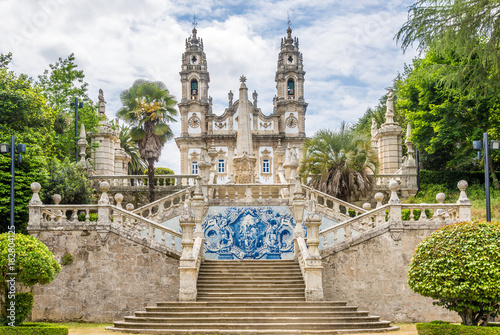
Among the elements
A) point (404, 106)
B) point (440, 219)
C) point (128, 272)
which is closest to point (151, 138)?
point (128, 272)

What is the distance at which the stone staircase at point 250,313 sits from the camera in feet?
48.0

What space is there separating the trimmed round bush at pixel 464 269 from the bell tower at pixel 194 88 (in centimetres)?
5125

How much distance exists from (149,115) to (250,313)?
14081 millimetres

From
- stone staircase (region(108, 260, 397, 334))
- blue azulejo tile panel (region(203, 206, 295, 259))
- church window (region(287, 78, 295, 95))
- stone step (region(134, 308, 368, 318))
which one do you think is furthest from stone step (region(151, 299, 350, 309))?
church window (region(287, 78, 295, 95))

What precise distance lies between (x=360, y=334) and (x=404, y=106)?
73.0 ft

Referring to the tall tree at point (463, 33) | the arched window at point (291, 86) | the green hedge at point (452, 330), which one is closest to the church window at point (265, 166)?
the arched window at point (291, 86)

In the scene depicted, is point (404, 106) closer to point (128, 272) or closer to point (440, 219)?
point (440, 219)

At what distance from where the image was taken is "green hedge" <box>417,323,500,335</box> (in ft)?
39.6

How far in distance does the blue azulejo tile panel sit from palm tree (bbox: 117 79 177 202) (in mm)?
5743

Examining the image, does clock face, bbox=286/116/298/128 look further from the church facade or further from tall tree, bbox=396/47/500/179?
tall tree, bbox=396/47/500/179

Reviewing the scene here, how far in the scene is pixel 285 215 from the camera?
22125 mm

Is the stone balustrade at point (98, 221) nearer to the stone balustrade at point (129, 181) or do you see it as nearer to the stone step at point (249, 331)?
the stone step at point (249, 331)

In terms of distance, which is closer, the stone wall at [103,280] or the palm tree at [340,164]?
the stone wall at [103,280]

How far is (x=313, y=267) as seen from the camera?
16.7m
